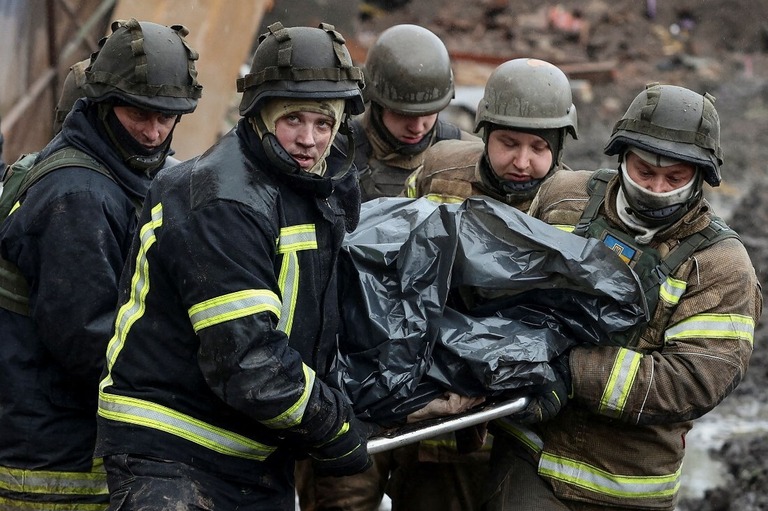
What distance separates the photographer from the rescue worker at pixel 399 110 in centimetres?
560

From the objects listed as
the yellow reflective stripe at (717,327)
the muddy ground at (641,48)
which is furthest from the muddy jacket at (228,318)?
the muddy ground at (641,48)

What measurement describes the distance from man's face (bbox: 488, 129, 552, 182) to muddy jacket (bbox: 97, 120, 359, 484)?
1293mm

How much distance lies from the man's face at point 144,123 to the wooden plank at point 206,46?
15.0 ft

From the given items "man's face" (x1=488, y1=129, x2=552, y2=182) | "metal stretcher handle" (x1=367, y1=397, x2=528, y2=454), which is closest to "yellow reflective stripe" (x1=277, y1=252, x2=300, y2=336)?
"metal stretcher handle" (x1=367, y1=397, x2=528, y2=454)

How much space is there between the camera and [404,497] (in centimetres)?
504

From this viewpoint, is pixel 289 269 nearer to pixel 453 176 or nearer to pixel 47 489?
pixel 47 489

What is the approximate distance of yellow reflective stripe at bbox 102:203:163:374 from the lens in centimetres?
338

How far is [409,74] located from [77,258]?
95.1 inches

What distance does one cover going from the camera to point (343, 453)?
11.6ft

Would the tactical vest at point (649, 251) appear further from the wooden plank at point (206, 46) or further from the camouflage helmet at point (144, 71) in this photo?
the wooden plank at point (206, 46)

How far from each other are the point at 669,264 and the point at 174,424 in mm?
1773

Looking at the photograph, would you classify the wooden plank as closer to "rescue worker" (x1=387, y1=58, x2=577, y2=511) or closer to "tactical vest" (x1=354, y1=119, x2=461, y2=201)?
"tactical vest" (x1=354, y1=119, x2=461, y2=201)

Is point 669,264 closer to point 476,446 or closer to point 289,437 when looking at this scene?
point 476,446

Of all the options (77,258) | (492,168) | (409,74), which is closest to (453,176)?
(492,168)
